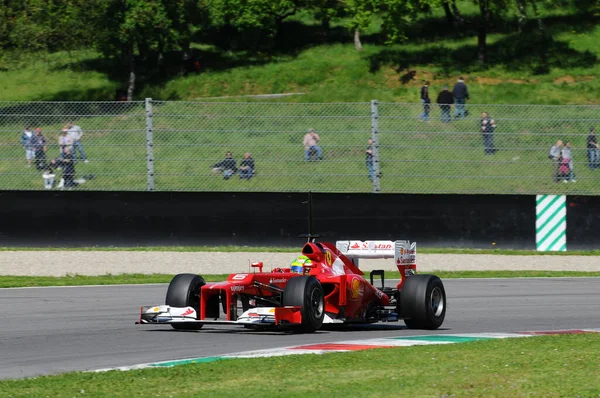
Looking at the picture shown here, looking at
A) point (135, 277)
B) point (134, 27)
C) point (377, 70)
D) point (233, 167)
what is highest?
point (134, 27)

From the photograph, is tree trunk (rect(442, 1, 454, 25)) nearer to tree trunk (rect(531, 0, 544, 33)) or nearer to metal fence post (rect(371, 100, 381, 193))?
tree trunk (rect(531, 0, 544, 33))

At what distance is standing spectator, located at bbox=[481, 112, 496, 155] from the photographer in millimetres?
20703

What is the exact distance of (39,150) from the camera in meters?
19.9

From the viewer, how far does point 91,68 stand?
158 feet

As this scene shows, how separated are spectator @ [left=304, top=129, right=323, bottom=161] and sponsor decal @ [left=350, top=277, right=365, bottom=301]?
9672 millimetres

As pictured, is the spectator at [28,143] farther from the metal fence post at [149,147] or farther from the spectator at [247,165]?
the spectator at [247,165]

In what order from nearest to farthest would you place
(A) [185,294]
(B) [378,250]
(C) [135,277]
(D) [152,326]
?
(A) [185,294] < (D) [152,326] < (B) [378,250] < (C) [135,277]

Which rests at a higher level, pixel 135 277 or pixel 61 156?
pixel 61 156

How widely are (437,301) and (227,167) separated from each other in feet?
32.2

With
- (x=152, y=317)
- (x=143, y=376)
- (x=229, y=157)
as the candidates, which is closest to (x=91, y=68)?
(x=229, y=157)

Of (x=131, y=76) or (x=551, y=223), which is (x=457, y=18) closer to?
(x=131, y=76)

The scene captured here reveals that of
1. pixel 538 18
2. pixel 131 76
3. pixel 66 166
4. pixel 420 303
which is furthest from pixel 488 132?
pixel 538 18

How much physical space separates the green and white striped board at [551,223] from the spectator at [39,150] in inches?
363

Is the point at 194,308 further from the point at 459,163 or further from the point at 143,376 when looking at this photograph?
the point at 459,163
